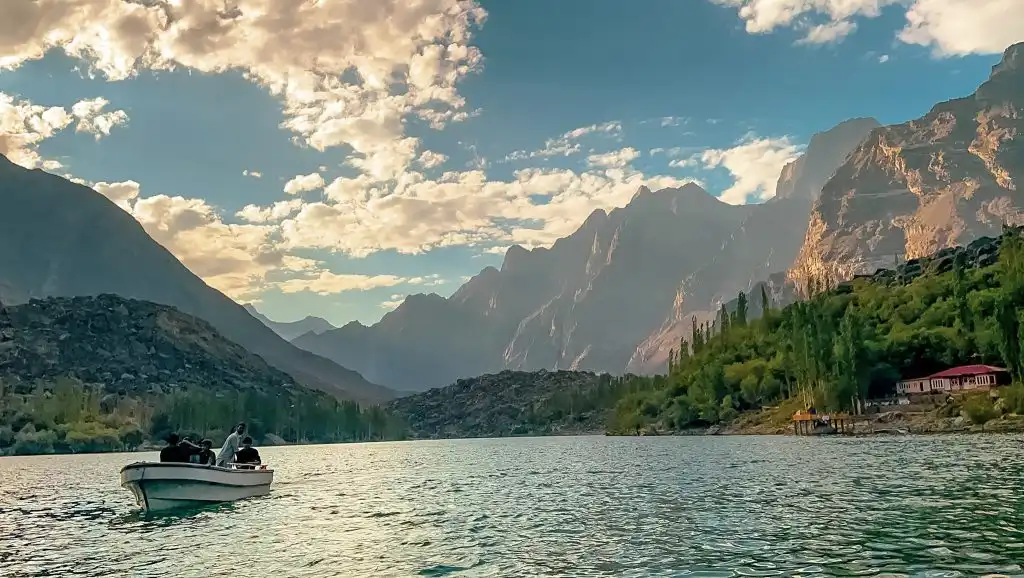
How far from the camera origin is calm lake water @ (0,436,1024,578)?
87.0ft

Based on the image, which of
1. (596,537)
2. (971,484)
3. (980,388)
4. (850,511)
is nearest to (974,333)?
(980,388)

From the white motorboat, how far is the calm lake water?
1.31 metres

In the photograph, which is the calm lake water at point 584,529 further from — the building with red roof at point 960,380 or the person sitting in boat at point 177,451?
the building with red roof at point 960,380

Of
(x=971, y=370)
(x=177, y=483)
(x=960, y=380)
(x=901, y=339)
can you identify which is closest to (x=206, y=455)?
(x=177, y=483)

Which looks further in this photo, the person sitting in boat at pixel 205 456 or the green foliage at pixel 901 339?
the green foliage at pixel 901 339

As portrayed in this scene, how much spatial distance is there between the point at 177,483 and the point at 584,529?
2887cm

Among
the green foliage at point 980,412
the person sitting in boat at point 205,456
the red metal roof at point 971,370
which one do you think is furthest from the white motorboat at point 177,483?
the red metal roof at point 971,370

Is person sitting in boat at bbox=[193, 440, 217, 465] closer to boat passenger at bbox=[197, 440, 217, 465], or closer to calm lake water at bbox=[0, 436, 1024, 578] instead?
boat passenger at bbox=[197, 440, 217, 465]

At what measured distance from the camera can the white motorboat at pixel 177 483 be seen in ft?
162

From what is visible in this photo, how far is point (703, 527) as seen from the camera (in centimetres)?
3397

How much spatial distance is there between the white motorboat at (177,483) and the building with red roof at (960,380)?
135 metres

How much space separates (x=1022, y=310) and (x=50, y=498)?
141m

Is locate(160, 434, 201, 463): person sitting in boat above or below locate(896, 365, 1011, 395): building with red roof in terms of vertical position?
below

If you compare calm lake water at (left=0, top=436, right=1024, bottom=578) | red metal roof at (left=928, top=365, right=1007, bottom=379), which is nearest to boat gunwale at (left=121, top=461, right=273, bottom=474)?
calm lake water at (left=0, top=436, right=1024, bottom=578)
